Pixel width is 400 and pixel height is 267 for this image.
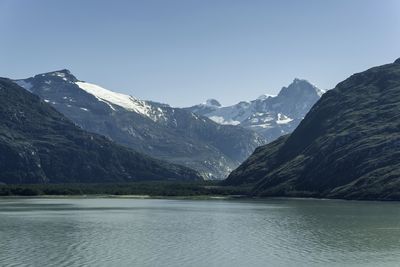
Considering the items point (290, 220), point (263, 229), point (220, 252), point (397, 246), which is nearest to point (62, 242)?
point (220, 252)

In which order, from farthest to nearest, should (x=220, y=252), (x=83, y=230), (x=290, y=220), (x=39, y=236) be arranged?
(x=290, y=220)
(x=83, y=230)
(x=39, y=236)
(x=220, y=252)

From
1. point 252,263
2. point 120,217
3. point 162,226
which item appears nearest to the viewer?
point 252,263

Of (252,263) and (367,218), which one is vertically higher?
(367,218)

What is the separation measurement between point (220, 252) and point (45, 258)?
3085 cm

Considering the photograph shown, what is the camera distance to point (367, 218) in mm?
186250

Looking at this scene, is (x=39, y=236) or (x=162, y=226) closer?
(x=39, y=236)

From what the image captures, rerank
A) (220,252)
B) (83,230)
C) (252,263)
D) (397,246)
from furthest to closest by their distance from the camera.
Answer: (83,230) → (397,246) → (220,252) → (252,263)

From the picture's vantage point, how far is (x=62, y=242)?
12088 centimetres

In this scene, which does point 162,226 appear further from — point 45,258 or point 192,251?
point 45,258

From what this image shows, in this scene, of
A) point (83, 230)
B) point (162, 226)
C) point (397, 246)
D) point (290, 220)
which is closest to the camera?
point (397, 246)

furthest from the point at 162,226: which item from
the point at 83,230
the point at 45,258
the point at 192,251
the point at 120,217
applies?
the point at 45,258

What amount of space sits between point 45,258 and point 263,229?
6736 centimetres

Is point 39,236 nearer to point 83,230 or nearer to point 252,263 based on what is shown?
point 83,230

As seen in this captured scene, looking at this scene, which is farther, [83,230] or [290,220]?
[290,220]
